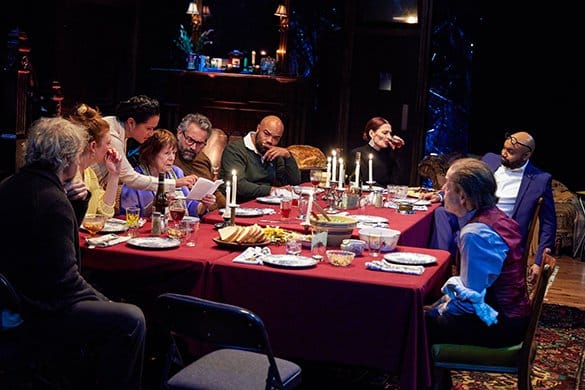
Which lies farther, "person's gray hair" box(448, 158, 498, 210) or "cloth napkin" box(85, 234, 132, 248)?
"cloth napkin" box(85, 234, 132, 248)

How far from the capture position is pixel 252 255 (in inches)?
144

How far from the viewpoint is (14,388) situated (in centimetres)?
397

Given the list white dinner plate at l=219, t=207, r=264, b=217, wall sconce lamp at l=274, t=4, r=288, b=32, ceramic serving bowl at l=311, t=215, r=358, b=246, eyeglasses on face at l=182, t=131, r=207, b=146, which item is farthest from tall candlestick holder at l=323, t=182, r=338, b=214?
wall sconce lamp at l=274, t=4, r=288, b=32

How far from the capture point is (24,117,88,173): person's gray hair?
10.5 ft

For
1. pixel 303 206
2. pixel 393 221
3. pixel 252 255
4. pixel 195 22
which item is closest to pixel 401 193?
pixel 393 221

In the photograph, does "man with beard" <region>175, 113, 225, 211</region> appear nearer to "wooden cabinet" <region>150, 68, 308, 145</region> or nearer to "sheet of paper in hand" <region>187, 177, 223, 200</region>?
"sheet of paper in hand" <region>187, 177, 223, 200</region>

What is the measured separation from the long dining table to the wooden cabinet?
5991 mm

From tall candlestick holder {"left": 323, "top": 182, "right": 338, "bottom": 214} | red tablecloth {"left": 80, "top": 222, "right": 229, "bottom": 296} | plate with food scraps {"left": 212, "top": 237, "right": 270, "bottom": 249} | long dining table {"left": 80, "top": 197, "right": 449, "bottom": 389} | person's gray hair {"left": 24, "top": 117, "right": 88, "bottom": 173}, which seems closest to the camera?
person's gray hair {"left": 24, "top": 117, "right": 88, "bottom": 173}

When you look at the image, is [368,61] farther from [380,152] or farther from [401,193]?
[401,193]

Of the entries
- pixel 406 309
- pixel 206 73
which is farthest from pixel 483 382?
pixel 206 73

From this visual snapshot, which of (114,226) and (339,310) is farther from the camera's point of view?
(114,226)

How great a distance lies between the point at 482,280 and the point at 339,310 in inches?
23.5

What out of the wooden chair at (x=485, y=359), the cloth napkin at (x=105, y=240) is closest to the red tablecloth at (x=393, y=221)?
the cloth napkin at (x=105, y=240)

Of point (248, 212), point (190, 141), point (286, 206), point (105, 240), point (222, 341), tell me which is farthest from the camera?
point (190, 141)
